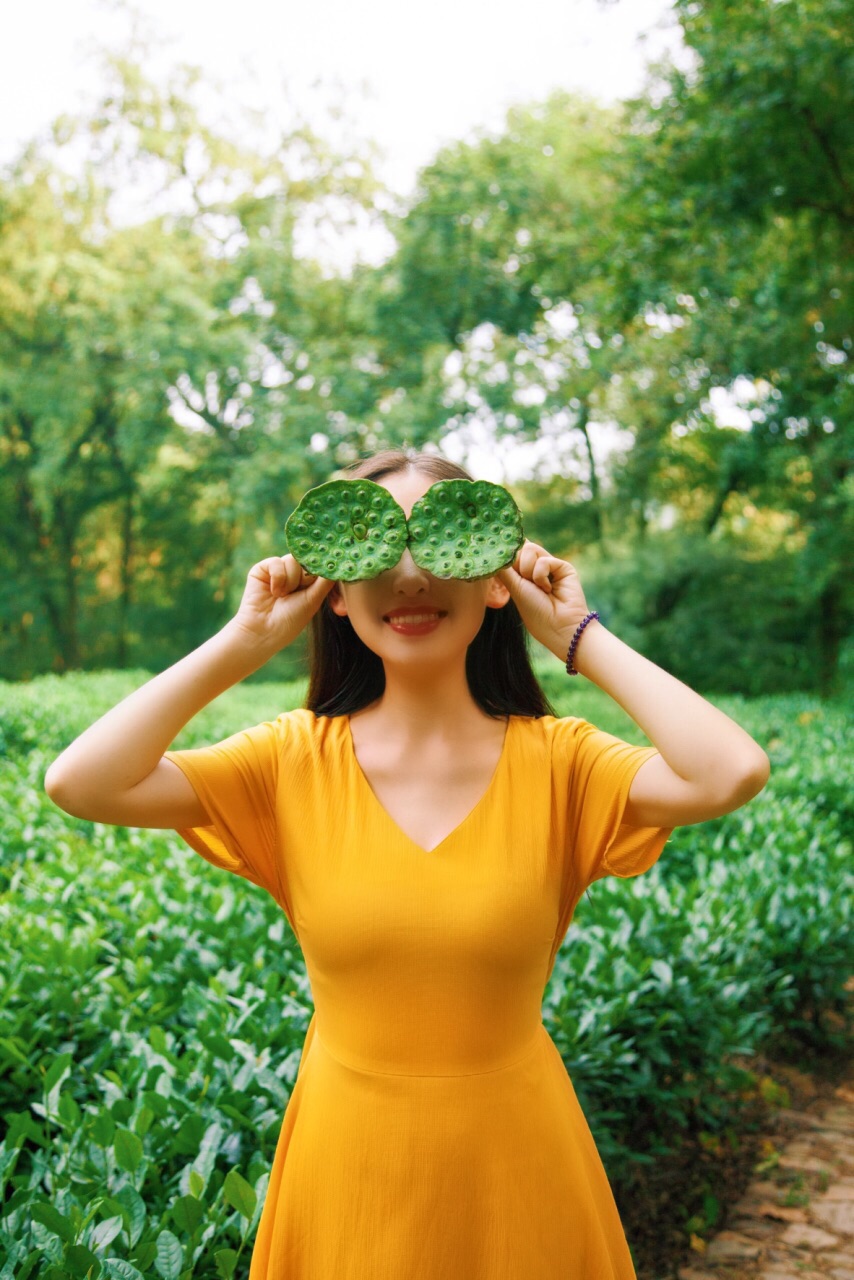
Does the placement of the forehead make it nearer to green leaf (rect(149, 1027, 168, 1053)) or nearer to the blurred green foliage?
green leaf (rect(149, 1027, 168, 1053))

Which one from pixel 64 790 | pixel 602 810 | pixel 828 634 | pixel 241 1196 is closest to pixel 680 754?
pixel 602 810

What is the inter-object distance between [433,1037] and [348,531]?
28.6 inches

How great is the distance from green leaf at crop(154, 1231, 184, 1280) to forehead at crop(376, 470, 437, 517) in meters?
1.20

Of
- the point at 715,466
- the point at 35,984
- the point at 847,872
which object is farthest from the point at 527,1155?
the point at 715,466

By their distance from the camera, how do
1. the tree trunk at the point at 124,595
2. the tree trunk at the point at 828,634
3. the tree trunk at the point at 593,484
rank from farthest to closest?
the tree trunk at the point at 124,595 < the tree trunk at the point at 593,484 < the tree trunk at the point at 828,634

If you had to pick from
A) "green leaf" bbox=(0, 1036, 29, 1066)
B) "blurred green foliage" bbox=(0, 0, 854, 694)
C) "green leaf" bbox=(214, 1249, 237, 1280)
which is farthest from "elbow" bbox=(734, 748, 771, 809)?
"blurred green foliage" bbox=(0, 0, 854, 694)

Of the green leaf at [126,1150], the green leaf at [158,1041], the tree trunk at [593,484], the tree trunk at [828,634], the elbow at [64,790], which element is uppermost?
the tree trunk at [593,484]

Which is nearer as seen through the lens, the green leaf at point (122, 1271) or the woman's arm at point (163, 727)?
the woman's arm at point (163, 727)

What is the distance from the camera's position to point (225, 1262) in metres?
1.56

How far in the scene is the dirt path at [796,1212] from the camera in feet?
9.40

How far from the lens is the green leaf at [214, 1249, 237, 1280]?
61.1 inches

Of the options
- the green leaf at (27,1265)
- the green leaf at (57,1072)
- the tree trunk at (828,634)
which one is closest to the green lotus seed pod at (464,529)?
the green leaf at (27,1265)

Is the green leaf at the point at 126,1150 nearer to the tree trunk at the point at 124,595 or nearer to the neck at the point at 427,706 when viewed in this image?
the neck at the point at 427,706

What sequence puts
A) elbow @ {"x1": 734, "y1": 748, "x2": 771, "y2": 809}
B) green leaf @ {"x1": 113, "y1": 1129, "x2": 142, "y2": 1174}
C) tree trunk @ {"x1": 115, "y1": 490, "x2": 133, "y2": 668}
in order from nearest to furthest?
elbow @ {"x1": 734, "y1": 748, "x2": 771, "y2": 809} → green leaf @ {"x1": 113, "y1": 1129, "x2": 142, "y2": 1174} → tree trunk @ {"x1": 115, "y1": 490, "x2": 133, "y2": 668}
